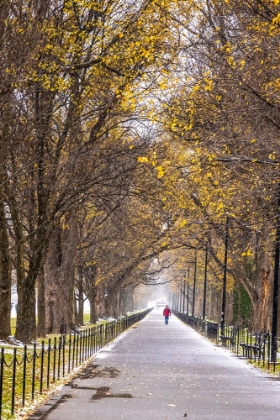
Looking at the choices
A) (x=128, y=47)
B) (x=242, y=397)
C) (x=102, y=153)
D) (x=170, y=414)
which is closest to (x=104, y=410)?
(x=170, y=414)

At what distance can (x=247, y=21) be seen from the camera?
21281 mm

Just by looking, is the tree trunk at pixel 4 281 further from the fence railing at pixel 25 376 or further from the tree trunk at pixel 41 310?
the tree trunk at pixel 41 310

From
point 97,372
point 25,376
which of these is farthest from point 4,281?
point 25,376

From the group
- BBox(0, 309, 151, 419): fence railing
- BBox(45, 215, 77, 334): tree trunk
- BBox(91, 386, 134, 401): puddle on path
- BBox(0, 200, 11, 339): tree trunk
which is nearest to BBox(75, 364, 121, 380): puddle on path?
BBox(0, 309, 151, 419): fence railing

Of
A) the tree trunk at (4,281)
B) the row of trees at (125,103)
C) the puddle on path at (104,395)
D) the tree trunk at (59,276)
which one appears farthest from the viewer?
the tree trunk at (59,276)

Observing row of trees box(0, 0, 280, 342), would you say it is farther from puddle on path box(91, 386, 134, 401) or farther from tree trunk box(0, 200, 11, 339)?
puddle on path box(91, 386, 134, 401)

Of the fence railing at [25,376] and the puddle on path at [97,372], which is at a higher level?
the fence railing at [25,376]

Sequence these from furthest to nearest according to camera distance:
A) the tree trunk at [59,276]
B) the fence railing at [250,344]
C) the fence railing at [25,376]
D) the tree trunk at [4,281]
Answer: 1. the tree trunk at [59,276]
2. the fence railing at [250,344]
3. the tree trunk at [4,281]
4. the fence railing at [25,376]

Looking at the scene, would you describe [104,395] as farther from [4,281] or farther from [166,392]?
[4,281]

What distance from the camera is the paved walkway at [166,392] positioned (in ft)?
40.6

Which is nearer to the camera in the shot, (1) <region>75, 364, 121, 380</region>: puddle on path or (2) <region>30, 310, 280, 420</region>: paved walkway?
(2) <region>30, 310, 280, 420</region>: paved walkway

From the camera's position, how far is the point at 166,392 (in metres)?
15.5

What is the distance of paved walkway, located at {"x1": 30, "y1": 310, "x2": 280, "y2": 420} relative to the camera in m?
12.4

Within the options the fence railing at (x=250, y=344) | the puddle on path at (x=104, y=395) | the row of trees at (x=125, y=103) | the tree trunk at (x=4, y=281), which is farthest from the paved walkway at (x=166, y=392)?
the row of trees at (x=125, y=103)
